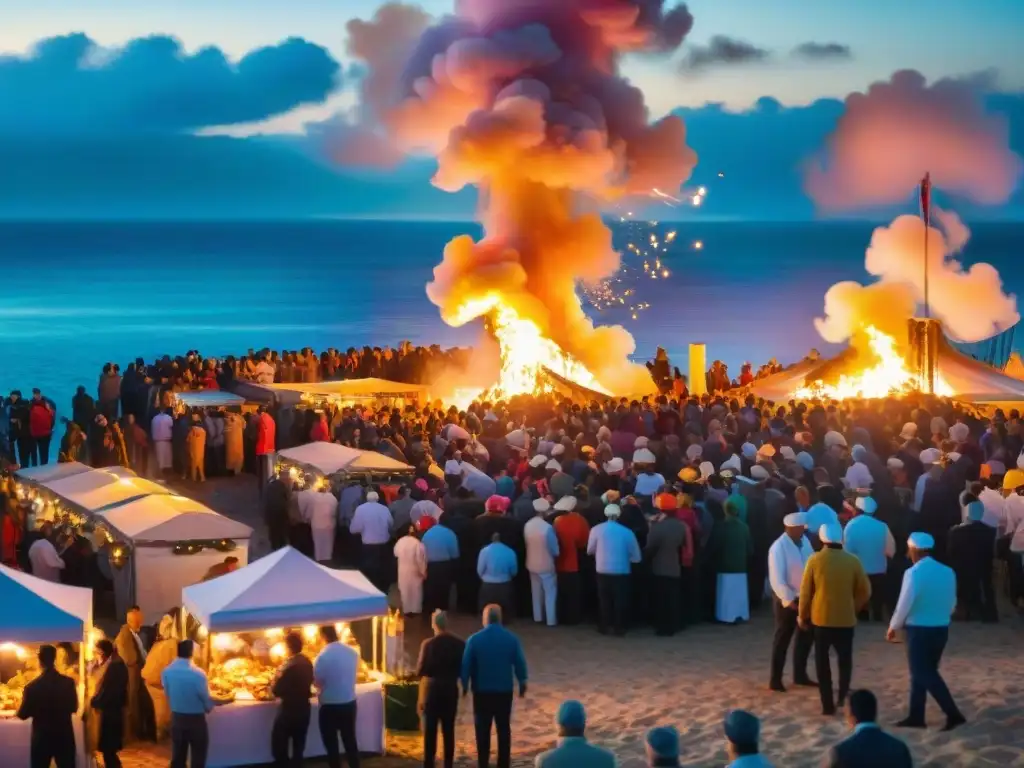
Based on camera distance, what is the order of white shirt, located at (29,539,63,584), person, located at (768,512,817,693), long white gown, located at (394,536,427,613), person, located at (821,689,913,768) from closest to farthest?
1. person, located at (821,689,913,768)
2. person, located at (768,512,817,693)
3. long white gown, located at (394,536,427,613)
4. white shirt, located at (29,539,63,584)

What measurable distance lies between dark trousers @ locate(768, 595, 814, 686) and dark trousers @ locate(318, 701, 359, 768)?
3.44 metres

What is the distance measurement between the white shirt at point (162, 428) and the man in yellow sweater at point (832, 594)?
13106 millimetres

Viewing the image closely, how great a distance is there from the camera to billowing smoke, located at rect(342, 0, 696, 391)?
28188 mm

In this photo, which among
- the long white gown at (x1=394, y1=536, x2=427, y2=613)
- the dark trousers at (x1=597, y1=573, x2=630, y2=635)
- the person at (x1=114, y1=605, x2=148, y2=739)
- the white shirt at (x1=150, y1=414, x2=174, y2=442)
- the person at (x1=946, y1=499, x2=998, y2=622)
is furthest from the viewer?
the white shirt at (x1=150, y1=414, x2=174, y2=442)

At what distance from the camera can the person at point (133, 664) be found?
11562 mm

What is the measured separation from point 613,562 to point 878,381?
12668 millimetres

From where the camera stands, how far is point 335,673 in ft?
34.4

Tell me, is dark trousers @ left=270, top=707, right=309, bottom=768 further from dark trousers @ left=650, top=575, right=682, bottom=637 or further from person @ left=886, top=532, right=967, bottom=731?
dark trousers @ left=650, top=575, right=682, bottom=637

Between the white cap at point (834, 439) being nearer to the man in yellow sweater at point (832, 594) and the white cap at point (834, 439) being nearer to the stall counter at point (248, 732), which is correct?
the man in yellow sweater at point (832, 594)

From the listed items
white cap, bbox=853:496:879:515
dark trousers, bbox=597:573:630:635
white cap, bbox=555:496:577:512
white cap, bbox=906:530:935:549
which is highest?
white cap, bbox=555:496:577:512

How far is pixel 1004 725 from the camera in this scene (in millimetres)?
11297

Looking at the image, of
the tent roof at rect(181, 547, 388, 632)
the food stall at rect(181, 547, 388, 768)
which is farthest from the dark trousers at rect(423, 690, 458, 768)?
the tent roof at rect(181, 547, 388, 632)

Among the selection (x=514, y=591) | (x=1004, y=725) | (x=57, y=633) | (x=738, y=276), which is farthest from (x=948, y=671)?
(x=738, y=276)

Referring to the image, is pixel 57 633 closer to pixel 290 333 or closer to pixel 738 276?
pixel 290 333
